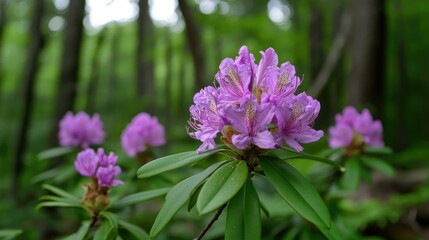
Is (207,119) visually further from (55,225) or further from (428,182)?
(428,182)

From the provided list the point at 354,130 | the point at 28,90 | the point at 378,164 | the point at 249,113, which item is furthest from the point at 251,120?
the point at 28,90

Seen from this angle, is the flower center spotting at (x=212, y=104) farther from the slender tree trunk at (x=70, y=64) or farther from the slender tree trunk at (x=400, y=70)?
the slender tree trunk at (x=400, y=70)

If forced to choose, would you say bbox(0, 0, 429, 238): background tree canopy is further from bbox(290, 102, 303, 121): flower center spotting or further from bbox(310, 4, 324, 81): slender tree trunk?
bbox(290, 102, 303, 121): flower center spotting

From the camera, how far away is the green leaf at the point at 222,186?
98 cm

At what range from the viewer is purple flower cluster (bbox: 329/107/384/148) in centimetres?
220

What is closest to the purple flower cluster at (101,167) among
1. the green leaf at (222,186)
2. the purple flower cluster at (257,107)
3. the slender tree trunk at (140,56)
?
the purple flower cluster at (257,107)

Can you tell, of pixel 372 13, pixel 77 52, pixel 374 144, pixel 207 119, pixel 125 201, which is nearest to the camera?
pixel 207 119

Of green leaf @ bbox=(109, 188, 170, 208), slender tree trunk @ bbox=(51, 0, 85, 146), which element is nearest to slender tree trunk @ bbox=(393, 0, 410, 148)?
slender tree trunk @ bbox=(51, 0, 85, 146)

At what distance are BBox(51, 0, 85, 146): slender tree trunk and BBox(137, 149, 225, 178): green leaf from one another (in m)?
2.88

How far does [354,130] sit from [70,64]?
9.21 ft

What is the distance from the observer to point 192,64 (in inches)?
205

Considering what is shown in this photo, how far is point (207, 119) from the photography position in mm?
1194

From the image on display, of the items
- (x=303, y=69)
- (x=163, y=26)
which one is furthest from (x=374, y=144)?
(x=163, y=26)

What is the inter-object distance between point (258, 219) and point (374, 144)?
143 centimetres
